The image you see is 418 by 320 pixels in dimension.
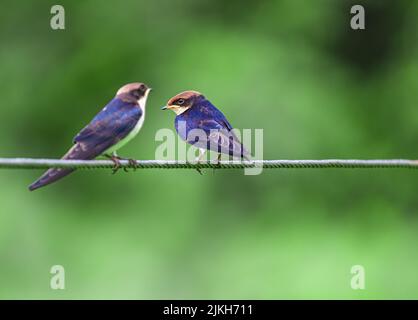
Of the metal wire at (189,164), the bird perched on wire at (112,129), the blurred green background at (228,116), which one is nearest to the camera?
the metal wire at (189,164)

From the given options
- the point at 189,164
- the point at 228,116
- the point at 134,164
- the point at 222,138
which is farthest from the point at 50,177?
the point at 228,116

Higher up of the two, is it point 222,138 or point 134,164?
point 222,138

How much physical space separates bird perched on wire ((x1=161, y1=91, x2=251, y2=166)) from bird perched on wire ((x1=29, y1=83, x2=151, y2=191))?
42 centimetres

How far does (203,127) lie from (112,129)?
0.74 meters

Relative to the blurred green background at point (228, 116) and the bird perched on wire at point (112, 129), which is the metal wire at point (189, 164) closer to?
the bird perched on wire at point (112, 129)

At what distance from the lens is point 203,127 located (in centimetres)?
482

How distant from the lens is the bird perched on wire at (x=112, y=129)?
158 inches

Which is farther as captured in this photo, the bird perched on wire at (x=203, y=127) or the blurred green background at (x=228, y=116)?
the blurred green background at (x=228, y=116)

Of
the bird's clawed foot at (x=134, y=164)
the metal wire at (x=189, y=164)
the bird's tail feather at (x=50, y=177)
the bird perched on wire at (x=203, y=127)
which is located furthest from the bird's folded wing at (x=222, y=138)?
the bird's tail feather at (x=50, y=177)

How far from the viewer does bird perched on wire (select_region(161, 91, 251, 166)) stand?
465 cm

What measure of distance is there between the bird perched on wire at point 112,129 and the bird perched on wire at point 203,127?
0.42 metres

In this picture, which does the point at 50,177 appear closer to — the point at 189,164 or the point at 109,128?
the point at 109,128

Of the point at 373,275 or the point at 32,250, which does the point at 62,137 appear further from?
the point at 373,275

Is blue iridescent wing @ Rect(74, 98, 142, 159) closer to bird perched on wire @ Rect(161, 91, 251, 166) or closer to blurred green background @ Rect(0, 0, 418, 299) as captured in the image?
bird perched on wire @ Rect(161, 91, 251, 166)
